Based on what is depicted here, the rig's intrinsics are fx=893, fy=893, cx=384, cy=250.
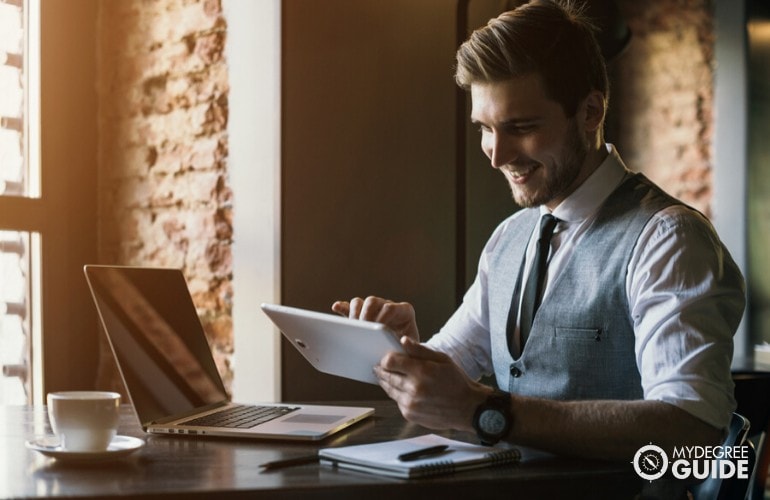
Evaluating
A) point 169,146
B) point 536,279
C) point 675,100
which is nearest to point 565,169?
point 536,279

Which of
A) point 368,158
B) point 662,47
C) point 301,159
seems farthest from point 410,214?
point 662,47

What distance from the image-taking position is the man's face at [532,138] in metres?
1.76

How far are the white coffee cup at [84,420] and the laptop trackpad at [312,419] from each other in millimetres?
346

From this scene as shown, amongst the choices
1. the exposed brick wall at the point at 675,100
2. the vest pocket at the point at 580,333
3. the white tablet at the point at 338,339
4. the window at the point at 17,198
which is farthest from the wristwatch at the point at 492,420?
the exposed brick wall at the point at 675,100

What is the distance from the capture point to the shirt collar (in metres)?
1.76

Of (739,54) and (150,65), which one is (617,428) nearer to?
(150,65)

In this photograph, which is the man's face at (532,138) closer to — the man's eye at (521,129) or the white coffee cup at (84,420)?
the man's eye at (521,129)

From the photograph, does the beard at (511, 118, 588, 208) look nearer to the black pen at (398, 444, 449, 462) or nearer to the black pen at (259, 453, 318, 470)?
the black pen at (398, 444, 449, 462)

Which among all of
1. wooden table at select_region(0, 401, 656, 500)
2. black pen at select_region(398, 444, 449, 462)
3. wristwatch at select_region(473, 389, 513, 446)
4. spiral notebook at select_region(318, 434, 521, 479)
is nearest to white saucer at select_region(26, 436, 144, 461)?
wooden table at select_region(0, 401, 656, 500)

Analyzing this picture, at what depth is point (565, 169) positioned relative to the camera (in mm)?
1796

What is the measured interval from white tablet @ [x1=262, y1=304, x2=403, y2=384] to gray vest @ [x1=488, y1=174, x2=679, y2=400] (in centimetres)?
38

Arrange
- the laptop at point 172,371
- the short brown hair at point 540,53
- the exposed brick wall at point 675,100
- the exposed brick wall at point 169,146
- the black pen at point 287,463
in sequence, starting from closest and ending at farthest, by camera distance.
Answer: the black pen at point 287,463 → the laptop at point 172,371 → the short brown hair at point 540,53 → the exposed brick wall at point 169,146 → the exposed brick wall at point 675,100

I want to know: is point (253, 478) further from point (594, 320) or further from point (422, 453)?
point (594, 320)

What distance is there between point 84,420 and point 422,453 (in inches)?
18.3
